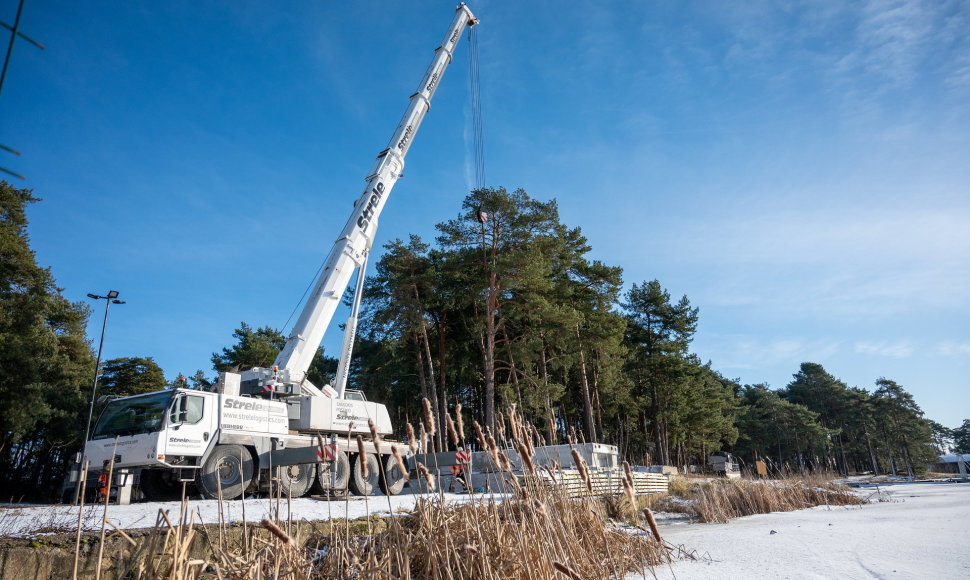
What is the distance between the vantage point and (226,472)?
983 centimetres

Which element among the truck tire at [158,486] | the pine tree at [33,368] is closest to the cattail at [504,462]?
the truck tire at [158,486]

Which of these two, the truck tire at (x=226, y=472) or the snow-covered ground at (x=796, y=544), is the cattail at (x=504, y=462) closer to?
the snow-covered ground at (x=796, y=544)

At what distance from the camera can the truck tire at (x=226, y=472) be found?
963 centimetres

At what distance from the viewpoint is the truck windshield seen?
9508 millimetres

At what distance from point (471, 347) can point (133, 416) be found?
63.7ft

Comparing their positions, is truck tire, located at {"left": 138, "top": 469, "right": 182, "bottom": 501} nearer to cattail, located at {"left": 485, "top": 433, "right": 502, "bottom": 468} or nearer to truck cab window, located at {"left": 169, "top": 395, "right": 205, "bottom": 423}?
truck cab window, located at {"left": 169, "top": 395, "right": 205, "bottom": 423}

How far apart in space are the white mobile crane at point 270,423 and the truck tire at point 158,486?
0.02m

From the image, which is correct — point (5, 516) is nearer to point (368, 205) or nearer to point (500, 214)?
point (368, 205)

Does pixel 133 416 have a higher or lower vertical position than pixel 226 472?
higher

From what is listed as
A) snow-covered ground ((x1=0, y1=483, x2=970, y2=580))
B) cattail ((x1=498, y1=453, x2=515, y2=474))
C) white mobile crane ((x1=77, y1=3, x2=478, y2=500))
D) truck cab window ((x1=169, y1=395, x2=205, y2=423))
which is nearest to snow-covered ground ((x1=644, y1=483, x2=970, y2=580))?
snow-covered ground ((x1=0, y1=483, x2=970, y2=580))

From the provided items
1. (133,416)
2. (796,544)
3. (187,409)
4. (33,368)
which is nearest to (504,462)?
(796,544)

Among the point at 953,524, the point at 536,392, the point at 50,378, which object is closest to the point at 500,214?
the point at 536,392

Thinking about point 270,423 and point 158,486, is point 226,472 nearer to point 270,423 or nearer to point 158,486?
point 270,423

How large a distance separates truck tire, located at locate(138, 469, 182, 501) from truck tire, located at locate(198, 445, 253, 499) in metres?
1.00
